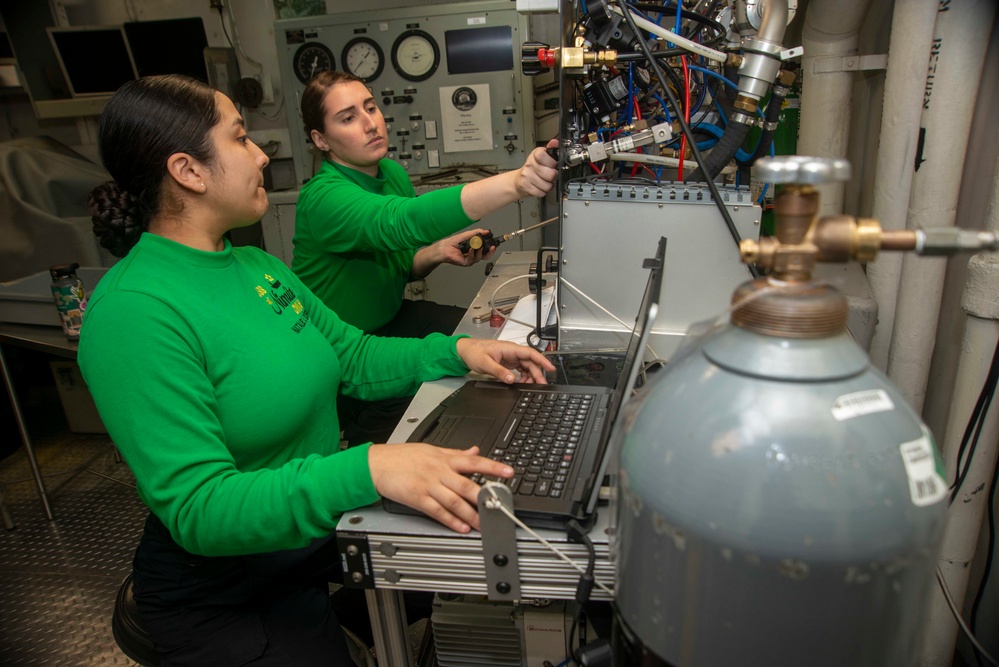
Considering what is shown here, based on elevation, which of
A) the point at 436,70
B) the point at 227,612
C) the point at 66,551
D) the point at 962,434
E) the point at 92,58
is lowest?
the point at 66,551

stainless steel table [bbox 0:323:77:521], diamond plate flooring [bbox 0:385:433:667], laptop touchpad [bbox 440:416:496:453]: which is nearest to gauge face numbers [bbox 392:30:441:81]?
stainless steel table [bbox 0:323:77:521]

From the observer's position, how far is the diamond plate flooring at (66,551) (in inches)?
67.2

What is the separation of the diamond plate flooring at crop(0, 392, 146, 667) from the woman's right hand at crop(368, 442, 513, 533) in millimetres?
1374

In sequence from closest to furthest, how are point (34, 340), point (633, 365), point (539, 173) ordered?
1. point (633, 365)
2. point (539, 173)
3. point (34, 340)

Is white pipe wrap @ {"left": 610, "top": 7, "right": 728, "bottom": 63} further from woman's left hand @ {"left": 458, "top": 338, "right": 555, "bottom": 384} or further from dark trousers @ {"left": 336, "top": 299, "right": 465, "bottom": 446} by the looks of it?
dark trousers @ {"left": 336, "top": 299, "right": 465, "bottom": 446}

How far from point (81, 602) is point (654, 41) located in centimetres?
211

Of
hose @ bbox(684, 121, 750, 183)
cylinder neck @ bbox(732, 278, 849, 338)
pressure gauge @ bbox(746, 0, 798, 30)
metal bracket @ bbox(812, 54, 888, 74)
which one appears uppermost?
pressure gauge @ bbox(746, 0, 798, 30)

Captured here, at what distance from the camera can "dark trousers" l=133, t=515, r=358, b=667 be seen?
3.14 feet

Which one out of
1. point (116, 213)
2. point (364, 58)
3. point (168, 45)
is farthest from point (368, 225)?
point (168, 45)

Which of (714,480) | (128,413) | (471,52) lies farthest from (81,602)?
(471,52)

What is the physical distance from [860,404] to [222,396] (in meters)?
0.82

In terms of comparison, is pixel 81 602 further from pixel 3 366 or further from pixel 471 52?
pixel 471 52

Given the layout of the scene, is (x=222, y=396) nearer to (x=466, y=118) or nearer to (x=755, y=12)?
(x=755, y=12)

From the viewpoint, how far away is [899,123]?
107 centimetres
